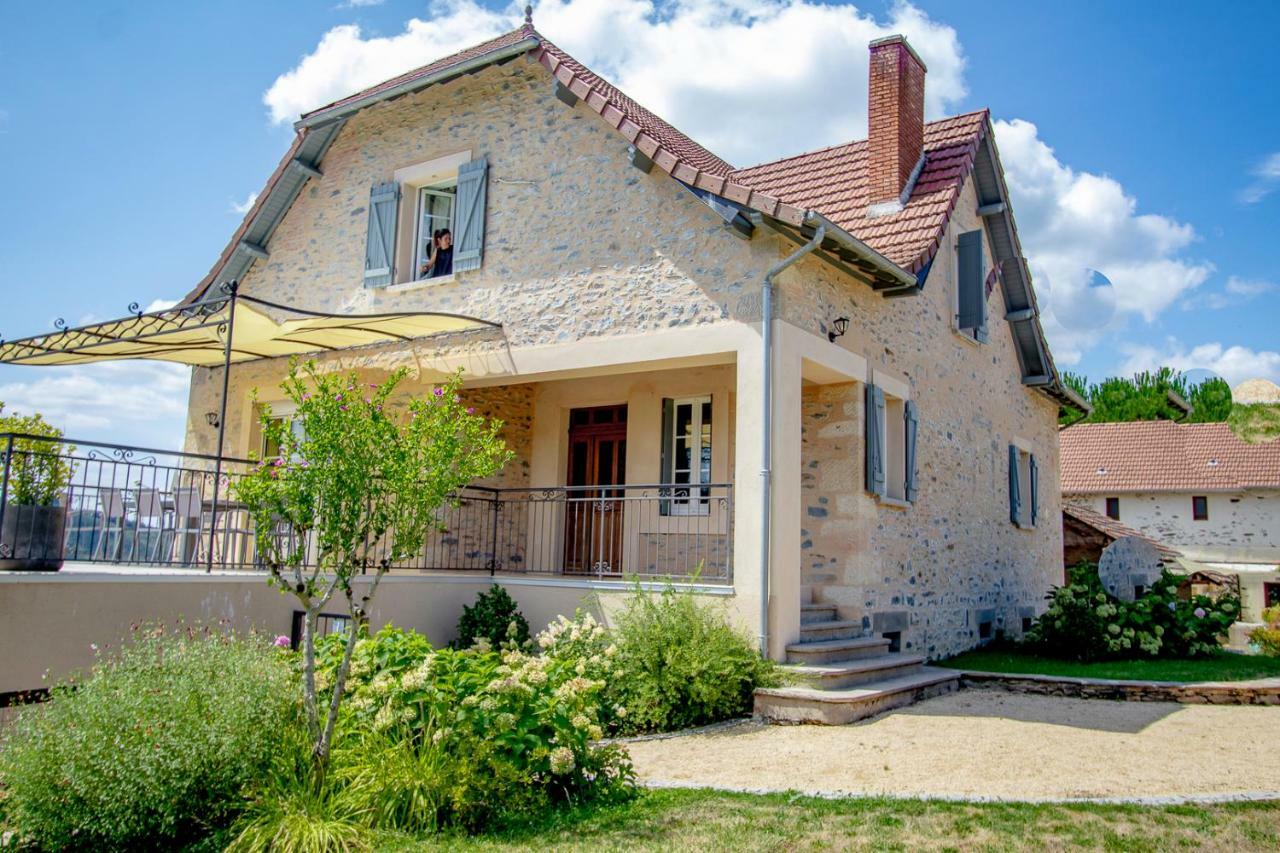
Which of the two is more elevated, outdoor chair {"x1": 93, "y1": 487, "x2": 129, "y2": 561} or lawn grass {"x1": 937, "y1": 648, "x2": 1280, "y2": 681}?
outdoor chair {"x1": 93, "y1": 487, "x2": 129, "y2": 561}

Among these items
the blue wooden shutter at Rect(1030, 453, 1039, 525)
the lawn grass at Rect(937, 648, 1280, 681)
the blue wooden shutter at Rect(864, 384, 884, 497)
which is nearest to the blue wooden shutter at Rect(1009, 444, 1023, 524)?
the blue wooden shutter at Rect(1030, 453, 1039, 525)

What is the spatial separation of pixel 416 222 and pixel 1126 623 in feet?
33.9

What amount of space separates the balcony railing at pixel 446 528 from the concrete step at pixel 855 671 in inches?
52.2

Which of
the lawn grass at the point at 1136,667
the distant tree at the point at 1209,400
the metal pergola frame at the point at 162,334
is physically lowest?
the lawn grass at the point at 1136,667

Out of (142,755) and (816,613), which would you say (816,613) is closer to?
(816,613)

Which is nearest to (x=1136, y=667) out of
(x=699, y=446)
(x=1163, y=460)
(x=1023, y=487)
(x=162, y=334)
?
(x=1023, y=487)

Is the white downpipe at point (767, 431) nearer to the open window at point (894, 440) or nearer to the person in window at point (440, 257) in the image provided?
the open window at point (894, 440)

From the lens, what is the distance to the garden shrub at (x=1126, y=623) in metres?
12.0

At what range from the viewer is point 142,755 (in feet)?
15.5

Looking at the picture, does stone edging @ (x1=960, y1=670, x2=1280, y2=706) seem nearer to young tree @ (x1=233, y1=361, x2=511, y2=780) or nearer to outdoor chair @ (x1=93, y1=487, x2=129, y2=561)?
young tree @ (x1=233, y1=361, x2=511, y2=780)

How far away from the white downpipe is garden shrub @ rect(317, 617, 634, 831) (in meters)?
3.12

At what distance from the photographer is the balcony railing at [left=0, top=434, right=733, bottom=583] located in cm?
747

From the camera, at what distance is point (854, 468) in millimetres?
10203

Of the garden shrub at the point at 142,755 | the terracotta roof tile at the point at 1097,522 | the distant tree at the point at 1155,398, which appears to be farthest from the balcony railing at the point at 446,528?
the distant tree at the point at 1155,398
